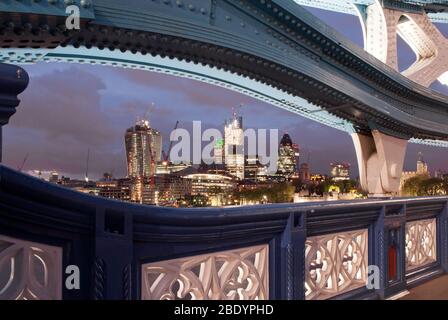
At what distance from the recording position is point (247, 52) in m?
12.0

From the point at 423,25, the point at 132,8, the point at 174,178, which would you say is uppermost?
the point at 423,25

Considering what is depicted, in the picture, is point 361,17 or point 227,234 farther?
point 361,17

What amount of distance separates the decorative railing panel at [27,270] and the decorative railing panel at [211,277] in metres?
0.47

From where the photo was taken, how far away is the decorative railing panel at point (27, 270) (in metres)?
1.72

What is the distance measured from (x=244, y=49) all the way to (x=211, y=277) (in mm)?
10170

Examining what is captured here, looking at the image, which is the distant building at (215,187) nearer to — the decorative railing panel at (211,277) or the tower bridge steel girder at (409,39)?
the tower bridge steel girder at (409,39)

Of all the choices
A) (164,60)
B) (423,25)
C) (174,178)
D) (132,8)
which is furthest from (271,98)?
(174,178)

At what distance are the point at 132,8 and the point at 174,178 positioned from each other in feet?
274

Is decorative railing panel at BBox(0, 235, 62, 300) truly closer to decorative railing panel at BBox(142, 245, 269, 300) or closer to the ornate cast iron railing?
the ornate cast iron railing

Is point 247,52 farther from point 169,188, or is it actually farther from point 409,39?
point 169,188

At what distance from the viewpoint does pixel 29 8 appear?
24.1 ft
